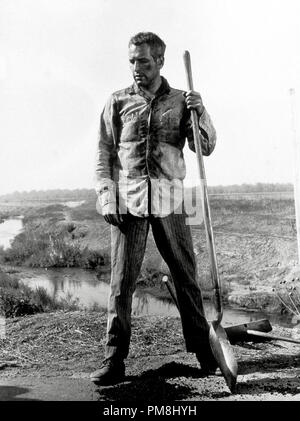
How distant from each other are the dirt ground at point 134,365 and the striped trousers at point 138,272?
10.9 inches

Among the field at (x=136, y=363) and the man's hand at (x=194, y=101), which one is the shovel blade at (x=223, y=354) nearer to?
the field at (x=136, y=363)

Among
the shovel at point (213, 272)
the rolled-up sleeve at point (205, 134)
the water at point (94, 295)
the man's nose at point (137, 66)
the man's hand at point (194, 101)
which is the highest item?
the man's nose at point (137, 66)

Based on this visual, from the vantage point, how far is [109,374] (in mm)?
3338

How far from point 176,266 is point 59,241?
434 inches

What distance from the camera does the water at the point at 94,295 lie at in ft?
27.1

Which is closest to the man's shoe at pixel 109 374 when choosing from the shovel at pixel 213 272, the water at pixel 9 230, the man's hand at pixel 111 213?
the shovel at pixel 213 272

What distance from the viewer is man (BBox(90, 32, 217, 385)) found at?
342 centimetres

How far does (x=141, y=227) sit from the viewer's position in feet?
11.4

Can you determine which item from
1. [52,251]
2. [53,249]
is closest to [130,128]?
[52,251]

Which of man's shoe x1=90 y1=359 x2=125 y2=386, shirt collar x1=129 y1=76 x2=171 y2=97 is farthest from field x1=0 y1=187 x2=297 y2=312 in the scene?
shirt collar x1=129 y1=76 x2=171 y2=97

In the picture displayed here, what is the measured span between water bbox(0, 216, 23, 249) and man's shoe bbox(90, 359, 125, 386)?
12.4 metres

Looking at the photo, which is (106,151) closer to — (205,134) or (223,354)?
(205,134)
